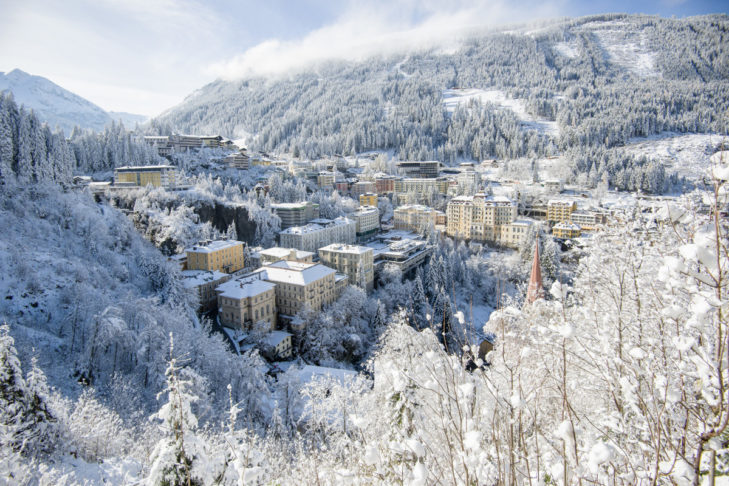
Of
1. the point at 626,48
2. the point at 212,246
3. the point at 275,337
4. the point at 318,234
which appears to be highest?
the point at 626,48

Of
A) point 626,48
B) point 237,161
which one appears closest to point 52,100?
point 237,161

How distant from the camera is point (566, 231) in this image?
166ft

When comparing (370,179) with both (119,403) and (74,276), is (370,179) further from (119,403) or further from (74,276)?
(119,403)

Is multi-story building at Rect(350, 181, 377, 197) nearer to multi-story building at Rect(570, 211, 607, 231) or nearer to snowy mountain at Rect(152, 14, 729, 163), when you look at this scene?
snowy mountain at Rect(152, 14, 729, 163)

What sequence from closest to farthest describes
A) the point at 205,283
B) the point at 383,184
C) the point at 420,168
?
the point at 205,283 → the point at 383,184 → the point at 420,168

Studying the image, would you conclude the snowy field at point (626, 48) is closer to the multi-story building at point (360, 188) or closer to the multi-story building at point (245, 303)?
the multi-story building at point (360, 188)

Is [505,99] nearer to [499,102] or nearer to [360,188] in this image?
[499,102]

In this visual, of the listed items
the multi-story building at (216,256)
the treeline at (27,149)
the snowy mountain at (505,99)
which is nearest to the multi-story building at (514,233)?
the multi-story building at (216,256)

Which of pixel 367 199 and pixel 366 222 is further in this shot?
pixel 367 199

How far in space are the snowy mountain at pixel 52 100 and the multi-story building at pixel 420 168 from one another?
13972cm

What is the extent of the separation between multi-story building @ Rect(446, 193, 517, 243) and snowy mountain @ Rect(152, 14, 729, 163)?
43.7m

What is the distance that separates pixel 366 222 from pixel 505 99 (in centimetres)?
10638

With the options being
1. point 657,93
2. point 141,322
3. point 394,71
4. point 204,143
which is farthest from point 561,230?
point 394,71

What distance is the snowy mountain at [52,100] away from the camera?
6407 inches
